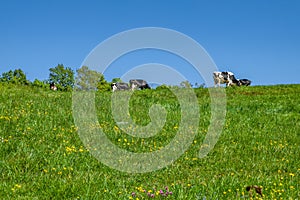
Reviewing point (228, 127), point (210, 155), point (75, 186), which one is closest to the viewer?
point (75, 186)

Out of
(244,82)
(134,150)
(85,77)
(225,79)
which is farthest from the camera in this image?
(85,77)

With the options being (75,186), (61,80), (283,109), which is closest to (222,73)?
(283,109)

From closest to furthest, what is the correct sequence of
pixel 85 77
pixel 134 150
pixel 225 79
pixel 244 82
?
pixel 134 150 < pixel 225 79 < pixel 244 82 < pixel 85 77

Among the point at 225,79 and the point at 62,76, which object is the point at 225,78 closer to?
the point at 225,79

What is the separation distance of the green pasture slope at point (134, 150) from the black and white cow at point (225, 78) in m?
25.1

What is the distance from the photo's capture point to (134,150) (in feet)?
43.6

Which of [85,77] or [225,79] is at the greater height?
[85,77]

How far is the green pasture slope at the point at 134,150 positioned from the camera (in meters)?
9.33

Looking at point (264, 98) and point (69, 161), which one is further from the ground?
point (264, 98)

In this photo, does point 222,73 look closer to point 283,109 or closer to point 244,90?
point 244,90

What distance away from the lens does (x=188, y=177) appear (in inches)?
441

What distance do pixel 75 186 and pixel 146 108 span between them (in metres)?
11.9

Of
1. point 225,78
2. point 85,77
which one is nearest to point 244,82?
point 225,78

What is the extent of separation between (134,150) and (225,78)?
3386cm
